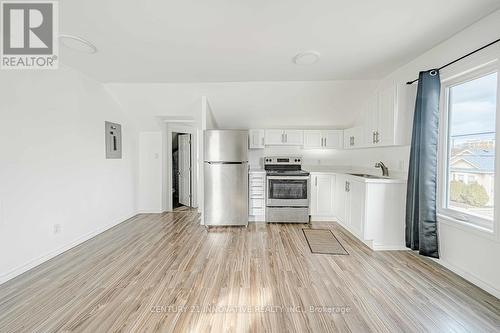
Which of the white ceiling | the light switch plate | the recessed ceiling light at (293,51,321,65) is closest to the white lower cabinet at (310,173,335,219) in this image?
the white ceiling

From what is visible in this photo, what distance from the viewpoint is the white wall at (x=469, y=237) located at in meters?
1.89

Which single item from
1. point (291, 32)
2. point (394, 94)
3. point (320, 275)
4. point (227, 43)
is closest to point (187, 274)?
point (320, 275)

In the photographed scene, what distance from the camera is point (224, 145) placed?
3889mm

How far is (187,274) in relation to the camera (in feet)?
7.50

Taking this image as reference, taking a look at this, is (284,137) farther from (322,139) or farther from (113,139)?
(113,139)

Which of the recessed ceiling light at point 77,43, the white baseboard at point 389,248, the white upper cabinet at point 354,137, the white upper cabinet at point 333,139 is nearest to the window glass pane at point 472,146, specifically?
the white baseboard at point 389,248

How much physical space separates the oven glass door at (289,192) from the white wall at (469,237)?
2075 millimetres

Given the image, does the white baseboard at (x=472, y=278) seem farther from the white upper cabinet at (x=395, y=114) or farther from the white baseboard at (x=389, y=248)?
the white upper cabinet at (x=395, y=114)

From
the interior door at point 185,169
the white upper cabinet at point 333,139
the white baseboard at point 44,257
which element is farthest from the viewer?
the interior door at point 185,169

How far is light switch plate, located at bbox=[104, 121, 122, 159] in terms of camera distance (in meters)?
3.75

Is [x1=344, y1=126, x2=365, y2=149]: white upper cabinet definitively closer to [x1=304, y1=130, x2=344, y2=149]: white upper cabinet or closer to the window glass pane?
[x1=304, y1=130, x2=344, y2=149]: white upper cabinet

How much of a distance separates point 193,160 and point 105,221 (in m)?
2.24

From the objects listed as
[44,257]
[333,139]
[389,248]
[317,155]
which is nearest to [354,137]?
[333,139]

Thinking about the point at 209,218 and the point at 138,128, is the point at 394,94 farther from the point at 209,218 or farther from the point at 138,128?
the point at 138,128
